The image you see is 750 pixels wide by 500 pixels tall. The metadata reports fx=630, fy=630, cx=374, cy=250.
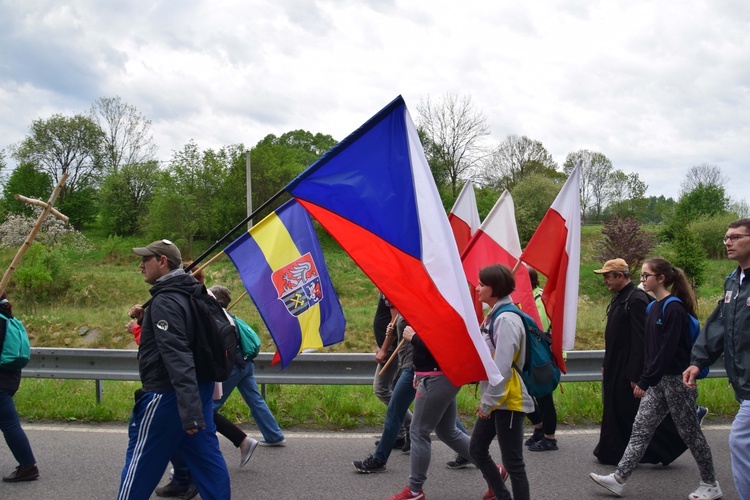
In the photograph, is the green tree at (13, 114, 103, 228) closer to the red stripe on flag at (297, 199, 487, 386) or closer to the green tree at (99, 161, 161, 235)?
the green tree at (99, 161, 161, 235)

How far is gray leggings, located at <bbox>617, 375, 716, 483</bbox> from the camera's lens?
455 centimetres

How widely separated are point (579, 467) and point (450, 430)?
1.34 meters

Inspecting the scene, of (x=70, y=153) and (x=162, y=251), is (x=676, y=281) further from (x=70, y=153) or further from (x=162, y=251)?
(x=70, y=153)

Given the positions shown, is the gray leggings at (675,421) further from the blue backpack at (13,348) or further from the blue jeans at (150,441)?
the blue backpack at (13,348)

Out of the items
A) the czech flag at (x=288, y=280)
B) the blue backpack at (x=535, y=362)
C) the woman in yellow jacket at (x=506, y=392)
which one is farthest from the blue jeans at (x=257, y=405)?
the blue backpack at (x=535, y=362)

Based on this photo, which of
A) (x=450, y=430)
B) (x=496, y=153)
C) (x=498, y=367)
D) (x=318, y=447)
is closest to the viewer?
(x=498, y=367)

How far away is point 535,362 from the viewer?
12.9 feet

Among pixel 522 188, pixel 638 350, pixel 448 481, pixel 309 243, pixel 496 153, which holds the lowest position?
pixel 448 481

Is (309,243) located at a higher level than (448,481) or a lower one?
higher

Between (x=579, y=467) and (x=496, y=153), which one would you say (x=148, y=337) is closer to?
(x=579, y=467)

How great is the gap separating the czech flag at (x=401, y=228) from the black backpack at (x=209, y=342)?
0.91 meters

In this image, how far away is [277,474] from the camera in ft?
16.2

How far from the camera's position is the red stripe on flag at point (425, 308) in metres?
3.96

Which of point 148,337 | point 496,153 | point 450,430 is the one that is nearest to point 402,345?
point 450,430
